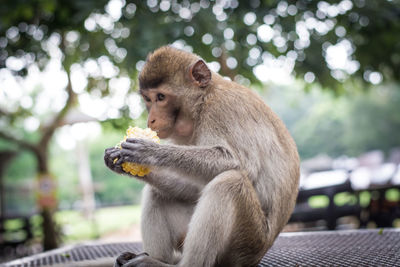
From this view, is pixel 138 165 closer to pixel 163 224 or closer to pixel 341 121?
pixel 163 224

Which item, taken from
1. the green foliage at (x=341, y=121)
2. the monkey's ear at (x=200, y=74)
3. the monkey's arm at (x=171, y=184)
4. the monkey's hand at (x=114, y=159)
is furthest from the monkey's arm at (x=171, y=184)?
the green foliage at (x=341, y=121)

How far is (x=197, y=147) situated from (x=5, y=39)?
536 cm

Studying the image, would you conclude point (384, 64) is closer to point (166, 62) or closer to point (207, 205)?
point (166, 62)

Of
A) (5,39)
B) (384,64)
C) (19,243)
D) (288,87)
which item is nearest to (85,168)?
(288,87)

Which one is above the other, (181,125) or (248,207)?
(181,125)

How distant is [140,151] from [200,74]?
66 centimetres

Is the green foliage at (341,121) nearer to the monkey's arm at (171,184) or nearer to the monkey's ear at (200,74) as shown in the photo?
the monkey's ear at (200,74)

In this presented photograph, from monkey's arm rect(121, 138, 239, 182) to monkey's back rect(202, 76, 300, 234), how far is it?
3.7 inches

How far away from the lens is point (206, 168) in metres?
2.08

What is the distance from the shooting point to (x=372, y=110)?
22359 mm

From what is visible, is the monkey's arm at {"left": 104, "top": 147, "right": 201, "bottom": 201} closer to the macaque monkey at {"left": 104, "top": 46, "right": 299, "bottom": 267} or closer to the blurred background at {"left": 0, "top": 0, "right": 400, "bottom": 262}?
the macaque monkey at {"left": 104, "top": 46, "right": 299, "bottom": 267}

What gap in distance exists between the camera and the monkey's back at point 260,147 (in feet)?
7.10

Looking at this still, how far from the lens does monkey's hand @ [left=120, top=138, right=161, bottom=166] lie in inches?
82.9

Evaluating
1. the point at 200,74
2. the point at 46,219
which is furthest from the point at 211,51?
the point at 46,219
